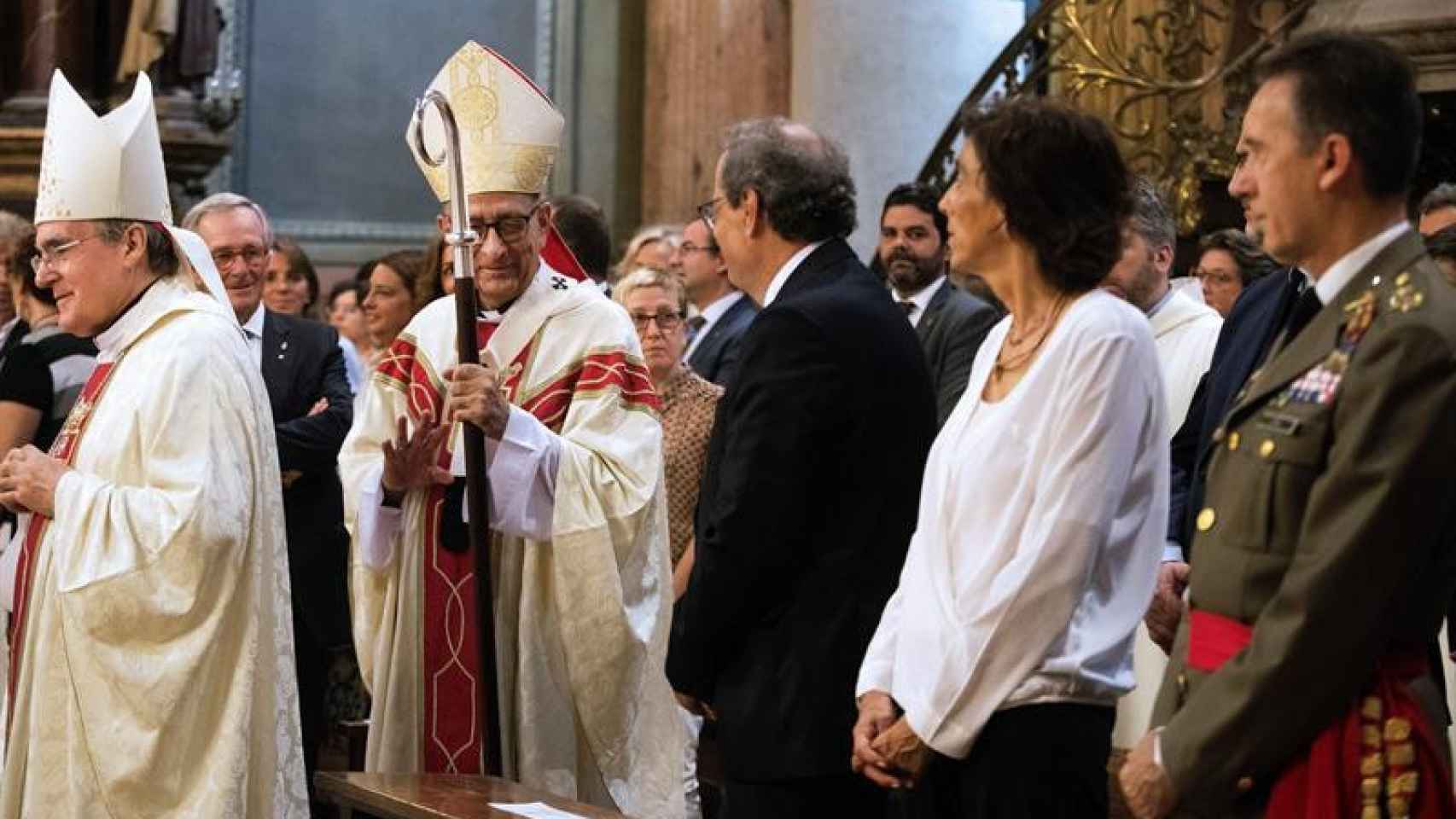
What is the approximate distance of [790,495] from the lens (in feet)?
12.5

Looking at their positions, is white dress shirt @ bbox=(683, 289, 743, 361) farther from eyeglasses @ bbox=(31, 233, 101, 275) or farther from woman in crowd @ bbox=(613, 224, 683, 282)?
eyeglasses @ bbox=(31, 233, 101, 275)

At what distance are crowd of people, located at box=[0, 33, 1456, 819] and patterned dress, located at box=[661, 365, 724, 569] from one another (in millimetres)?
14

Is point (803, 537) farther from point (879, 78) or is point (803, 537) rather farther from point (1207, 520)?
point (879, 78)

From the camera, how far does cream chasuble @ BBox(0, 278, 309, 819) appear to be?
4367mm

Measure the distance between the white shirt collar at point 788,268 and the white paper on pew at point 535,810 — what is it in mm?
985

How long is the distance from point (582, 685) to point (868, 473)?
4.38 ft

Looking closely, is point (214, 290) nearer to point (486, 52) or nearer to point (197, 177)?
point (486, 52)

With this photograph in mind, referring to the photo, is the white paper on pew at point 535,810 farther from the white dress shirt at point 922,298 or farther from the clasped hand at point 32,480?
the white dress shirt at point 922,298

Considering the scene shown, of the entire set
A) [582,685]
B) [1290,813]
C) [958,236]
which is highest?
[958,236]

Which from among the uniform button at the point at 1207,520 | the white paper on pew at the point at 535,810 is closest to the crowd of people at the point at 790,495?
the uniform button at the point at 1207,520

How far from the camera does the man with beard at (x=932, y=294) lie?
6.22m

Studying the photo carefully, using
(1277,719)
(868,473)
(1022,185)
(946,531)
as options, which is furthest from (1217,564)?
(868,473)

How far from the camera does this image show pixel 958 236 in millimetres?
3525

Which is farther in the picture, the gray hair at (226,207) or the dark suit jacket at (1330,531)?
the gray hair at (226,207)
